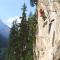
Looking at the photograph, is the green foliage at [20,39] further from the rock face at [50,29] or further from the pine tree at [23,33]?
the rock face at [50,29]

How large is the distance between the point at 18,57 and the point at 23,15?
3574 millimetres

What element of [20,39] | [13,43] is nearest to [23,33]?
[20,39]

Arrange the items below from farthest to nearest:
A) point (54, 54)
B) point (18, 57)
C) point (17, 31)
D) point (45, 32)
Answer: point (17, 31)
point (18, 57)
point (45, 32)
point (54, 54)

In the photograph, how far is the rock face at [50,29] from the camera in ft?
33.1

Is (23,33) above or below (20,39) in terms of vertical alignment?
above

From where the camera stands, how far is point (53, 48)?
1005cm

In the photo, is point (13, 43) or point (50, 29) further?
point (13, 43)

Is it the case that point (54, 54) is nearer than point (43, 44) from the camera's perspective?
Yes

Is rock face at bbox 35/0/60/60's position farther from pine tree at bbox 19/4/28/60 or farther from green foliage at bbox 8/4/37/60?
pine tree at bbox 19/4/28/60

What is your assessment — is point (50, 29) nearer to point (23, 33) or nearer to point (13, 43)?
point (23, 33)

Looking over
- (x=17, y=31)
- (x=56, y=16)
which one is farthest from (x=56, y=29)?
(x=17, y=31)

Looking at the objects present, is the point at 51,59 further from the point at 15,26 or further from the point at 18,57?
the point at 15,26

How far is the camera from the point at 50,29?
1036 centimetres

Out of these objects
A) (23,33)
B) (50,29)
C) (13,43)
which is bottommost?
(13,43)
